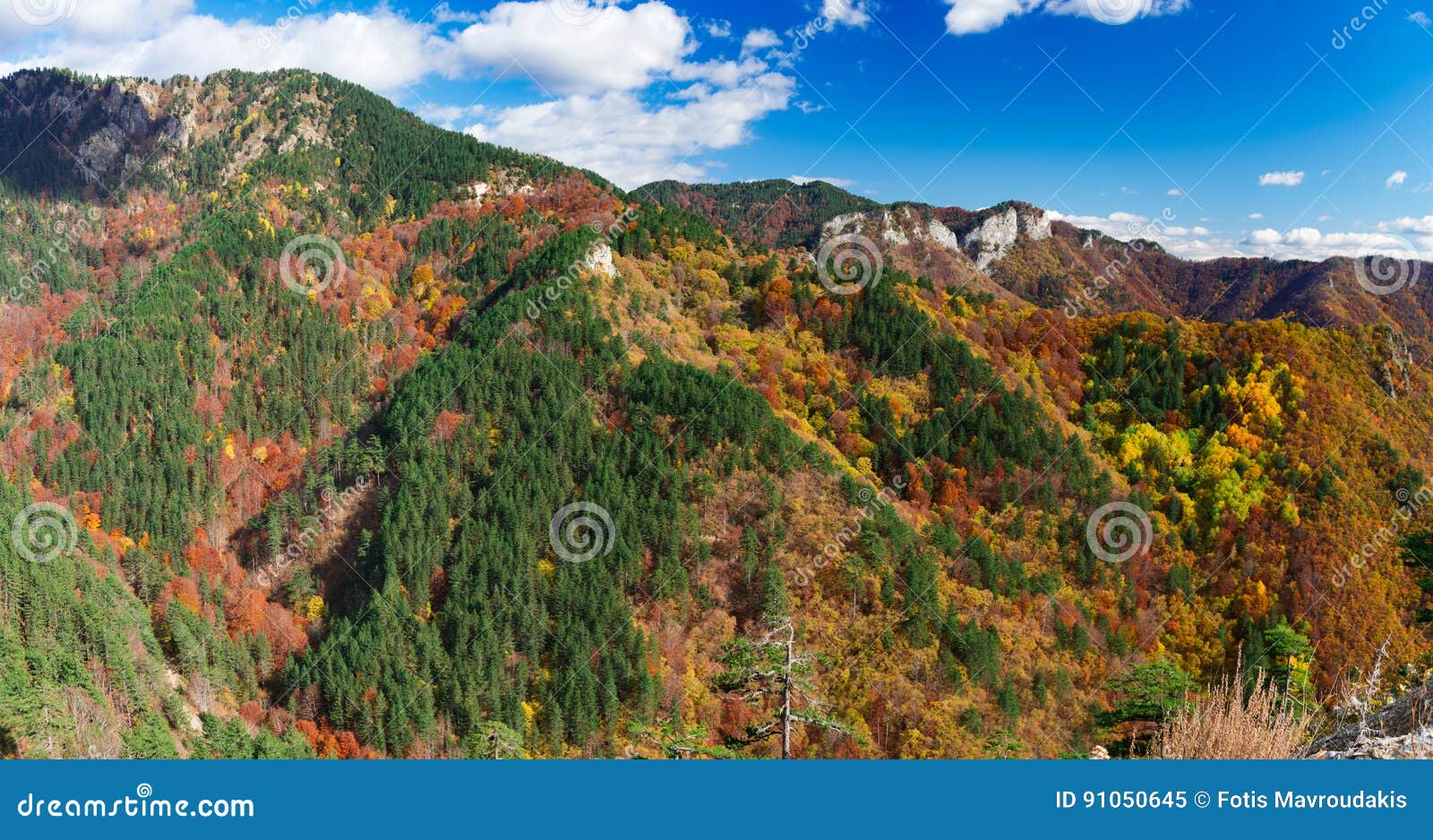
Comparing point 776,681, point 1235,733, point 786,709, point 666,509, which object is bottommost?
point 786,709

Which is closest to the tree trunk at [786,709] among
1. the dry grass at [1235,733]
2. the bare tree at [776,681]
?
the bare tree at [776,681]

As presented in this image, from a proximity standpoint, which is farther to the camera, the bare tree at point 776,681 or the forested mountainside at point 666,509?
the forested mountainside at point 666,509

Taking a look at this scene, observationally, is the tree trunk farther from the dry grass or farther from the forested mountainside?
the forested mountainside

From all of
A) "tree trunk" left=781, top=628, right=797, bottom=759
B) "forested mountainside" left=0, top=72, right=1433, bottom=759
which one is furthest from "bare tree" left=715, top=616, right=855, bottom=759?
"forested mountainside" left=0, top=72, right=1433, bottom=759

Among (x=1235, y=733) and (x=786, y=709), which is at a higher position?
(x=1235, y=733)

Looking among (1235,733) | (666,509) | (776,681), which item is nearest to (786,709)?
(776,681)

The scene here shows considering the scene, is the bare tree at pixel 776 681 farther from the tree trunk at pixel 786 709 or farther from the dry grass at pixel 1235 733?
the dry grass at pixel 1235 733

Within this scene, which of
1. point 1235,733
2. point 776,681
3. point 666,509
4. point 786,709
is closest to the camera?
point 1235,733

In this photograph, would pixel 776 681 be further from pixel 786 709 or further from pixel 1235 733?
pixel 1235 733
